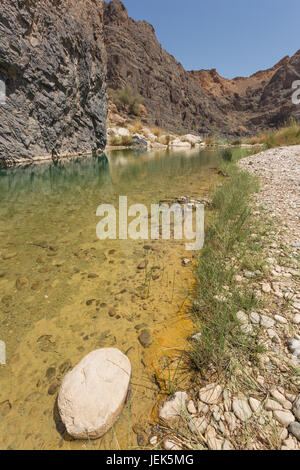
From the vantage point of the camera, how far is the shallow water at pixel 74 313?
1158mm

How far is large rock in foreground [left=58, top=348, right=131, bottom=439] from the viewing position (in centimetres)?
104

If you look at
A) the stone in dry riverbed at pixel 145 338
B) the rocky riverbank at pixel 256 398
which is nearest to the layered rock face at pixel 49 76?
the stone in dry riverbed at pixel 145 338

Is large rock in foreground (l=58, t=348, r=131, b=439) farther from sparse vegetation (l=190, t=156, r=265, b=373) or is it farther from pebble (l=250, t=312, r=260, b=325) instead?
pebble (l=250, t=312, r=260, b=325)

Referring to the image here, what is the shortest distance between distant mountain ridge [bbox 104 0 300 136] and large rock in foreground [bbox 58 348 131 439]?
1465 inches

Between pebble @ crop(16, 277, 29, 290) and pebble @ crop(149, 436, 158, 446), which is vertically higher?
pebble @ crop(16, 277, 29, 290)

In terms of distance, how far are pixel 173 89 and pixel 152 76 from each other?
5364 mm

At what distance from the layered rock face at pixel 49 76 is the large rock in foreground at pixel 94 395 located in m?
13.3

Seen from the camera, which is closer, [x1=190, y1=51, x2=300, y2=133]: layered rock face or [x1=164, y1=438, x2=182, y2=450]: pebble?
[x1=164, y1=438, x2=182, y2=450]: pebble

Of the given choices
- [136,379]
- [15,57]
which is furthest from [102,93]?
[136,379]

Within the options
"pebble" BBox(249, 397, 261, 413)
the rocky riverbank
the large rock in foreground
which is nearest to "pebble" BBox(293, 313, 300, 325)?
the rocky riverbank

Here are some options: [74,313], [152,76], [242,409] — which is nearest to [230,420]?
[242,409]

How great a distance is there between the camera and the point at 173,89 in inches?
1645

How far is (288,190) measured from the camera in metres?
4.42

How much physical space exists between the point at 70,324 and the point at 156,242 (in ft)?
5.55
